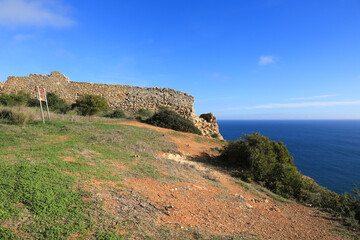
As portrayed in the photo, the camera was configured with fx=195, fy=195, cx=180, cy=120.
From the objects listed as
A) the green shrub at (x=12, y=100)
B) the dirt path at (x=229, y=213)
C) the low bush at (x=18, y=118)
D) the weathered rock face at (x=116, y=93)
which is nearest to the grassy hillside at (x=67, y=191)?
the dirt path at (x=229, y=213)

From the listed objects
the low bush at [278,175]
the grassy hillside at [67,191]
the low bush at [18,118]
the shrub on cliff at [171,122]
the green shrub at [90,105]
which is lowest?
the low bush at [278,175]

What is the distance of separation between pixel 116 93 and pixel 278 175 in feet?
66.0

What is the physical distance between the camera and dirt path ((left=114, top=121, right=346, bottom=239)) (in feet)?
12.6

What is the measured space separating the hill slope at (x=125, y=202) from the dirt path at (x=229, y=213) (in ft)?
0.08

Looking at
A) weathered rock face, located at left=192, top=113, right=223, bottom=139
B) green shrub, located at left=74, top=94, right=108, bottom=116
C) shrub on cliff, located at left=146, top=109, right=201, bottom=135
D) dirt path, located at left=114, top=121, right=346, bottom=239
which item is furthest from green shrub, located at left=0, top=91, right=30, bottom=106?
dirt path, located at left=114, top=121, right=346, bottom=239

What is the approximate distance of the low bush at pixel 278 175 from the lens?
621 cm

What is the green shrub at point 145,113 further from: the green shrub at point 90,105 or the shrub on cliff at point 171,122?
the green shrub at point 90,105

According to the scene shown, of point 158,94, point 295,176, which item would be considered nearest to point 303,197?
point 295,176

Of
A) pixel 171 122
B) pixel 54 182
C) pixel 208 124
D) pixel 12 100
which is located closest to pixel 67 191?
pixel 54 182

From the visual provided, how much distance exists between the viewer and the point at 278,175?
834 centimetres

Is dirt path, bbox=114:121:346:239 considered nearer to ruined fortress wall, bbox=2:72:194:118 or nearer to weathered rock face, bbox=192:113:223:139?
weathered rock face, bbox=192:113:223:139

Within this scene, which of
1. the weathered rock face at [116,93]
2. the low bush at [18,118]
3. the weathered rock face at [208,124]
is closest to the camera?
the low bush at [18,118]

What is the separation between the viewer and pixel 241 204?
5242mm

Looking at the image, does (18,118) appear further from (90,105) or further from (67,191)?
(67,191)
